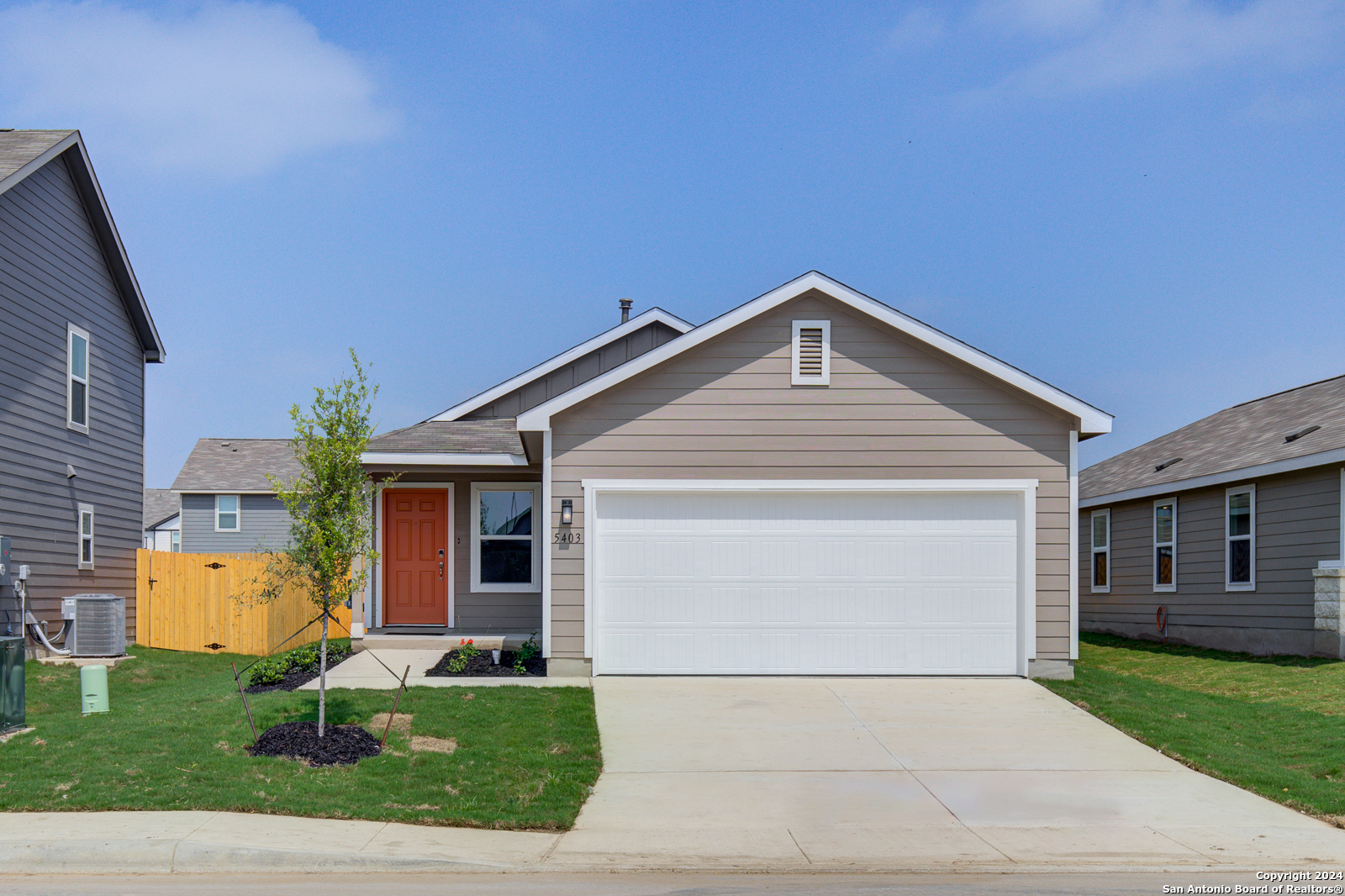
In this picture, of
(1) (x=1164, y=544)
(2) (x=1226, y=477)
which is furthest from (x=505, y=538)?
(1) (x=1164, y=544)

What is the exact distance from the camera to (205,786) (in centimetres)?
857

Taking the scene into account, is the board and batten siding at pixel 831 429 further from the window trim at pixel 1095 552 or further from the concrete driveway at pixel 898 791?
the window trim at pixel 1095 552

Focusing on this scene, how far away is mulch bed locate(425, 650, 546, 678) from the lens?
13633 mm

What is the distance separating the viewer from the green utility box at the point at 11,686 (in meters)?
10.5

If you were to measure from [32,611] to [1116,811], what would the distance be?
46.1ft

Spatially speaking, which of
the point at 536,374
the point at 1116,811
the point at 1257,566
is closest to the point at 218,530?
the point at 536,374

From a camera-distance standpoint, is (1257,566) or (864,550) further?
(1257,566)

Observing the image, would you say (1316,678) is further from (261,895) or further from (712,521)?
(261,895)

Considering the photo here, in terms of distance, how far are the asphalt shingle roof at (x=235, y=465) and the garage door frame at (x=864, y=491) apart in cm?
2250

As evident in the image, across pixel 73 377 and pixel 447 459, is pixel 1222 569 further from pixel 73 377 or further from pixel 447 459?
pixel 73 377

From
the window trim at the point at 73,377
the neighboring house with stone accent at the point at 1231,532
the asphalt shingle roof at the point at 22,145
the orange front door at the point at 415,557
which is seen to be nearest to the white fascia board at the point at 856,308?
the orange front door at the point at 415,557

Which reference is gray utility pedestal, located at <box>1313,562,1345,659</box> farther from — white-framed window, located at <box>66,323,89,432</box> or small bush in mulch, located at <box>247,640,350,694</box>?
white-framed window, located at <box>66,323,89,432</box>

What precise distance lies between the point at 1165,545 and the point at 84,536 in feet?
60.8

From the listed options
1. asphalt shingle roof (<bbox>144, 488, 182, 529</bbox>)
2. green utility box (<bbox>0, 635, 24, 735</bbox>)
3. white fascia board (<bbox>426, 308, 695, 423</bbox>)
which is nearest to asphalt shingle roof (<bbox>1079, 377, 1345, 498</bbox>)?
white fascia board (<bbox>426, 308, 695, 423</bbox>)
